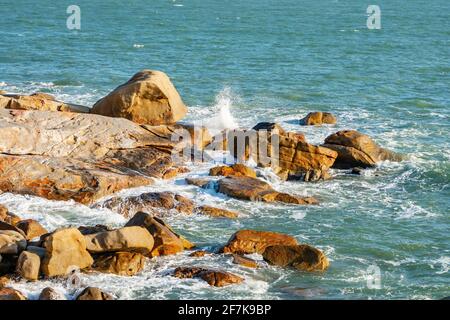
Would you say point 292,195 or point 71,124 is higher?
point 71,124

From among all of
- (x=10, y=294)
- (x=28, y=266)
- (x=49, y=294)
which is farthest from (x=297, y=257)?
(x=10, y=294)

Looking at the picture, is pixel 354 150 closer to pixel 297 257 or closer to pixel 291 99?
pixel 297 257

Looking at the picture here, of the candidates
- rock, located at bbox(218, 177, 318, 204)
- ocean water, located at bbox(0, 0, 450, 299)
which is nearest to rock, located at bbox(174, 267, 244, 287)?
ocean water, located at bbox(0, 0, 450, 299)

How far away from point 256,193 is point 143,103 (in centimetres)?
674

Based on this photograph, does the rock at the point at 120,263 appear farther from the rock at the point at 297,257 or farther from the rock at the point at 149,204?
the rock at the point at 149,204

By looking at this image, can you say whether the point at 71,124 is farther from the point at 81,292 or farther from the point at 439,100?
the point at 439,100

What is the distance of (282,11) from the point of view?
315 ft

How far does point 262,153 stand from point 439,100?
17.8m

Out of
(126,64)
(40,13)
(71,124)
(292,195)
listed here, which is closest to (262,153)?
(292,195)

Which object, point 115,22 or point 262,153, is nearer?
point 262,153

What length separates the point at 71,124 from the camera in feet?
96.2

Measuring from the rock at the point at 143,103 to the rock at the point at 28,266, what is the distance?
1232 cm

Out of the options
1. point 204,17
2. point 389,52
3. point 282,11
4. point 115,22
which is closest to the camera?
point 389,52
